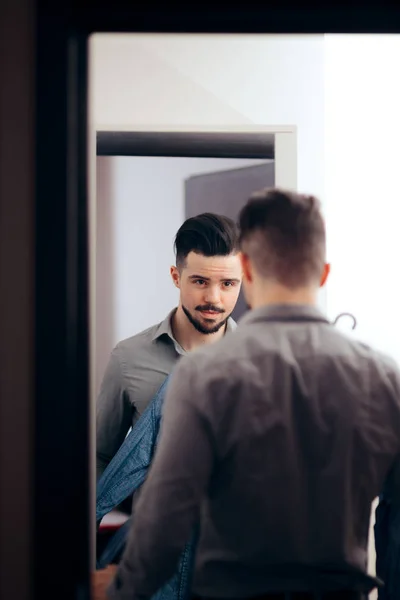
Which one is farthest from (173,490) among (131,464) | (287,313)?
(131,464)

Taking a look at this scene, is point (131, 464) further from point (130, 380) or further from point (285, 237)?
point (285, 237)

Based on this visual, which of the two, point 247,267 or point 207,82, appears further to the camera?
point 207,82

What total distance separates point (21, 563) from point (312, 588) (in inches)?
17.3

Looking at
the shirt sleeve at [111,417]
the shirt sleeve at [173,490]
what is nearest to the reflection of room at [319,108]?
the shirt sleeve at [111,417]

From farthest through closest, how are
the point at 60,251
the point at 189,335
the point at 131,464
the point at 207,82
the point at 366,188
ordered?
the point at 366,188
the point at 207,82
the point at 189,335
the point at 131,464
the point at 60,251

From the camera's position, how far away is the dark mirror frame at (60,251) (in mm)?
993

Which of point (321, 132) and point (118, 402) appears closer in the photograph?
point (118, 402)

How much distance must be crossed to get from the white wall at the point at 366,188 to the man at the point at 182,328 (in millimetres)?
540

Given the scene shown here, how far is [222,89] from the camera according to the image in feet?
7.71

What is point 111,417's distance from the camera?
2090 millimetres

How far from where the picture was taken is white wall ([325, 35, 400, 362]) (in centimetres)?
248

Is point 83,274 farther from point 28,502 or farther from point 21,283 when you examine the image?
point 28,502

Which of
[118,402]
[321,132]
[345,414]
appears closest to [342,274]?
[321,132]

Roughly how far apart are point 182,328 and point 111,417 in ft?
1.18
